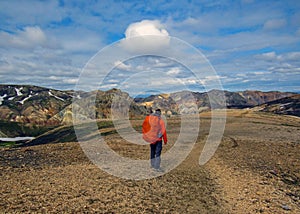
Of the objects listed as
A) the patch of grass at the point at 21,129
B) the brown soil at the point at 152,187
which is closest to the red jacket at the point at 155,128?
the brown soil at the point at 152,187

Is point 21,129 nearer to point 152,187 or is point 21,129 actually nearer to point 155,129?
point 155,129

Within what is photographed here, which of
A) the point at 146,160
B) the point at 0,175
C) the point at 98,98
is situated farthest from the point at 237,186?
the point at 98,98

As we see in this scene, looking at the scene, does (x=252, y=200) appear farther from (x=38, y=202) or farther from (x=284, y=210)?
(x=38, y=202)

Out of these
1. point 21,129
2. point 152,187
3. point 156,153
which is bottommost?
point 21,129

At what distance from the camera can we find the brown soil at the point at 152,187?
9.72 m

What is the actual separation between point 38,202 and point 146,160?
8.46 m

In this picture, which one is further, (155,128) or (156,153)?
(156,153)

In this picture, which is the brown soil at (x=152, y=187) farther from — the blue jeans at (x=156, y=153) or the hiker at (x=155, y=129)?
the hiker at (x=155, y=129)

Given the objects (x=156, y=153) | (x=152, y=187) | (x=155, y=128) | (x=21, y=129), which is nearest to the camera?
(x=152, y=187)

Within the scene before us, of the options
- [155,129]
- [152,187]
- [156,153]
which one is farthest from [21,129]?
[152,187]

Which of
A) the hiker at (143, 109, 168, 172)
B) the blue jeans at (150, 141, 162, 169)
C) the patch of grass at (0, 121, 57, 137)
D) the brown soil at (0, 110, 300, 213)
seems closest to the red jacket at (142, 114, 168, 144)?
the hiker at (143, 109, 168, 172)

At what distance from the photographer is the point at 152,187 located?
38.5 feet

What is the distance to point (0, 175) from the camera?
12711mm

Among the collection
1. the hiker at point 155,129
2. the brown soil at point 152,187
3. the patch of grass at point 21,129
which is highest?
the hiker at point 155,129
